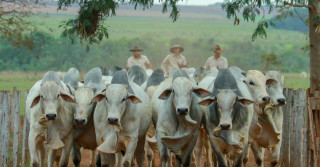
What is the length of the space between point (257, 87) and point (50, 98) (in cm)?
316

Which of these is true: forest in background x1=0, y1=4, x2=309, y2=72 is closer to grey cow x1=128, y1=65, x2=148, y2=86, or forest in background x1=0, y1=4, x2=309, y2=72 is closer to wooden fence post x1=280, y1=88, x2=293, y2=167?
grey cow x1=128, y1=65, x2=148, y2=86

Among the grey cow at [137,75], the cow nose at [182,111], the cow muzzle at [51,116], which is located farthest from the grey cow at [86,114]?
the grey cow at [137,75]

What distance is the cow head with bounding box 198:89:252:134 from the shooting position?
8.29 meters

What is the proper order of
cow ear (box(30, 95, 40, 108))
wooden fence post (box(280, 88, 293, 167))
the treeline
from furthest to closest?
the treeline < wooden fence post (box(280, 88, 293, 167)) < cow ear (box(30, 95, 40, 108))

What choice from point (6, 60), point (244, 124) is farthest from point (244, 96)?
point (6, 60)

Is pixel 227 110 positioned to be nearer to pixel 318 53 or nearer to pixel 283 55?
pixel 318 53

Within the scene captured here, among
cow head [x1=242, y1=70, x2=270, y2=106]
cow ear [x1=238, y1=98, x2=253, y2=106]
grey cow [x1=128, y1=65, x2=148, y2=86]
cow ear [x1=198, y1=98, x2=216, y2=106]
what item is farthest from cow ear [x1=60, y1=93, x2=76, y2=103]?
grey cow [x1=128, y1=65, x2=148, y2=86]

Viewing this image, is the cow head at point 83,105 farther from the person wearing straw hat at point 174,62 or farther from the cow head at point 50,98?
the person wearing straw hat at point 174,62

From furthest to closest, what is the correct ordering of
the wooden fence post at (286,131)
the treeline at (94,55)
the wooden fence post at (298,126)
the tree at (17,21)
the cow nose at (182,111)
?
the treeline at (94,55)
the tree at (17,21)
the wooden fence post at (286,131)
the wooden fence post at (298,126)
the cow nose at (182,111)

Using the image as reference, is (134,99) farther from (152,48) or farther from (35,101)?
(152,48)

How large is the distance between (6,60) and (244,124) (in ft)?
134

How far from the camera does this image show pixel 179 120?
29.5 feet

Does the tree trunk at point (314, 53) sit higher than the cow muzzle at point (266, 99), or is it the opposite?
the tree trunk at point (314, 53)

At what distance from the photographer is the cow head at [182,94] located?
8477 millimetres
